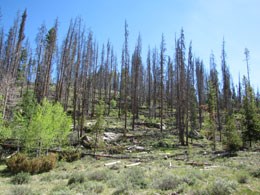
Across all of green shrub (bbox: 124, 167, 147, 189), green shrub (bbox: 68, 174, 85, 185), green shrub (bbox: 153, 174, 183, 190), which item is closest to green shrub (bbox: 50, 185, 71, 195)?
green shrub (bbox: 68, 174, 85, 185)

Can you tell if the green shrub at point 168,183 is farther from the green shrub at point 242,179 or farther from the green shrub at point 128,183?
the green shrub at point 242,179

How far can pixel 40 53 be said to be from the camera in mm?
37531

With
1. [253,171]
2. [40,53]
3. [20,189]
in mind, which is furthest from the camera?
[40,53]

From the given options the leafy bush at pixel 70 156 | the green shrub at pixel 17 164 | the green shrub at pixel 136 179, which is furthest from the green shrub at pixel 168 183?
the leafy bush at pixel 70 156

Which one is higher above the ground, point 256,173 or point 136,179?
point 256,173

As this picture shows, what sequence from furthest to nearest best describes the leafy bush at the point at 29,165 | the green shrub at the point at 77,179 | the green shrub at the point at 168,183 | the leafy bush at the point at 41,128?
the leafy bush at the point at 41,128, the leafy bush at the point at 29,165, the green shrub at the point at 77,179, the green shrub at the point at 168,183

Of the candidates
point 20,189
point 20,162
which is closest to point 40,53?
point 20,162

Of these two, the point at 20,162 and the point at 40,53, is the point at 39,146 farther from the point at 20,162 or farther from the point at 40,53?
the point at 40,53

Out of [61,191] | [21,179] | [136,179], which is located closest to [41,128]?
[21,179]

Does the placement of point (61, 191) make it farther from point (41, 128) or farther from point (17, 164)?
point (41, 128)

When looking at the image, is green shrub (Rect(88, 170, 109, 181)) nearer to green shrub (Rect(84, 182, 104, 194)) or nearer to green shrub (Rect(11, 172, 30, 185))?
green shrub (Rect(84, 182, 104, 194))

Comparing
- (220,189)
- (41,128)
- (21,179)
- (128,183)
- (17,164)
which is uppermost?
(41,128)

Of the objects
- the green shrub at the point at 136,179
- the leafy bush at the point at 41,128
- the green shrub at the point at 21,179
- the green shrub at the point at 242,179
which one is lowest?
the green shrub at the point at 21,179

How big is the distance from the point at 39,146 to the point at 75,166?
4132 millimetres
